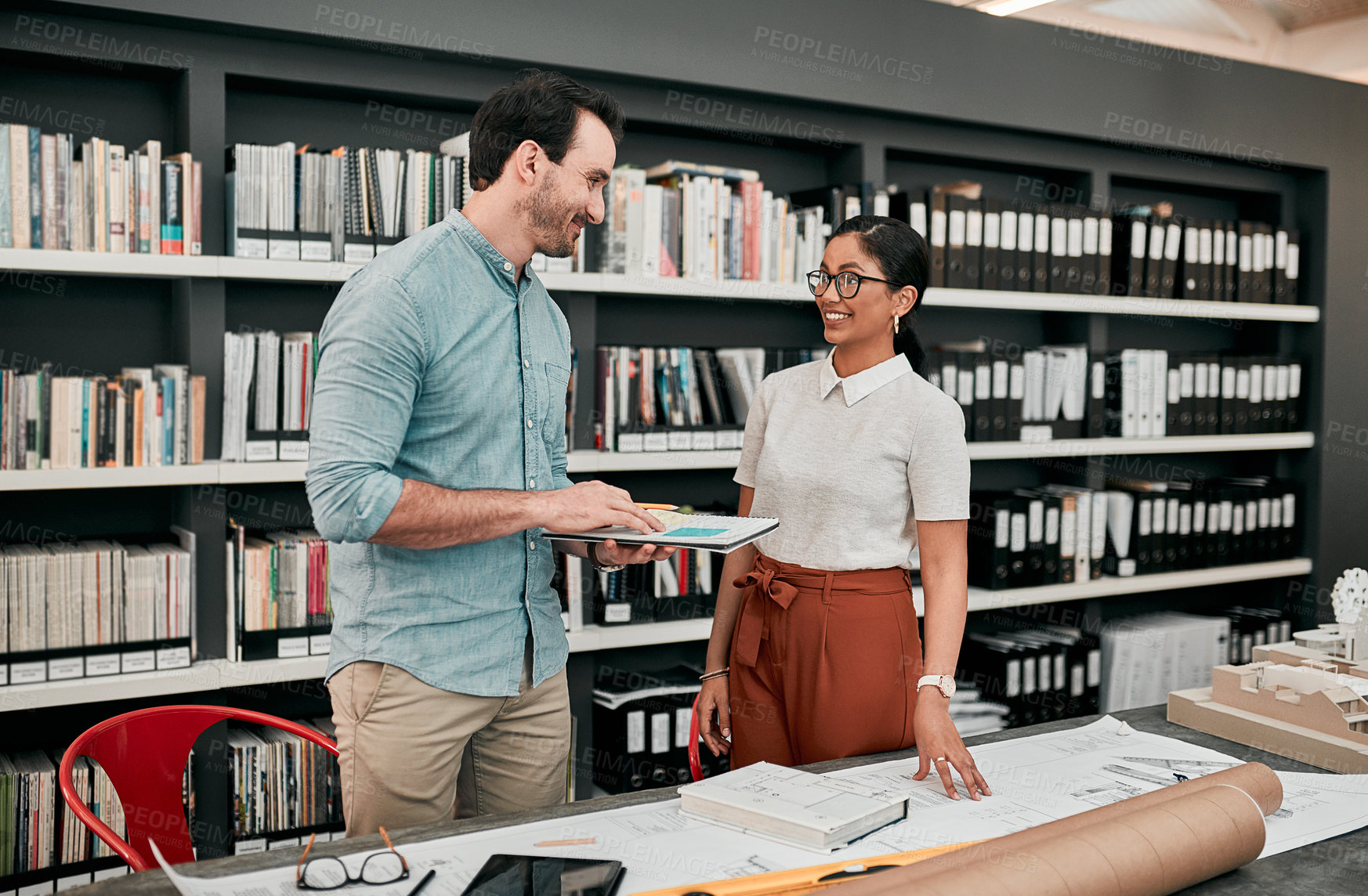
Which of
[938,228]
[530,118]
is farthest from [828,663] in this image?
[938,228]

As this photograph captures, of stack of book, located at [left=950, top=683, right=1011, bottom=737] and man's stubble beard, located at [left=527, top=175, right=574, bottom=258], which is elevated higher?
man's stubble beard, located at [left=527, top=175, right=574, bottom=258]

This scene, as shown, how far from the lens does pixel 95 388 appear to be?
7.24 ft

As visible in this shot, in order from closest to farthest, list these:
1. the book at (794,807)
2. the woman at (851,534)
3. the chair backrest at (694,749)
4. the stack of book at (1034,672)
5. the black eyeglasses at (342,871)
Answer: the black eyeglasses at (342,871), the book at (794,807), the woman at (851,534), the chair backrest at (694,749), the stack of book at (1034,672)

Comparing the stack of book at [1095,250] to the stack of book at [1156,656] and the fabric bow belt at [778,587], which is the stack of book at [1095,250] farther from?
the fabric bow belt at [778,587]

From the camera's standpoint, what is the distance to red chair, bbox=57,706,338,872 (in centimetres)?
147

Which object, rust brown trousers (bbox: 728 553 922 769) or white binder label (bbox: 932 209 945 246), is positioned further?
white binder label (bbox: 932 209 945 246)

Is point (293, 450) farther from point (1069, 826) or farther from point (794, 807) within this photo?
point (1069, 826)

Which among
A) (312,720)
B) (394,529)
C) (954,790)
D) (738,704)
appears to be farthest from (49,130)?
(954,790)

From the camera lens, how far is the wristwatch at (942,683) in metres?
1.50

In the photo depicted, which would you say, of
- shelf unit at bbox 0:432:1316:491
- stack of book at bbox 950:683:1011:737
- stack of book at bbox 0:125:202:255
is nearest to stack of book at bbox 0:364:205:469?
shelf unit at bbox 0:432:1316:491

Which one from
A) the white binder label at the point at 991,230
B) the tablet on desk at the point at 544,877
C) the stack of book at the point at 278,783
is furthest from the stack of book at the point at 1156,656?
the tablet on desk at the point at 544,877

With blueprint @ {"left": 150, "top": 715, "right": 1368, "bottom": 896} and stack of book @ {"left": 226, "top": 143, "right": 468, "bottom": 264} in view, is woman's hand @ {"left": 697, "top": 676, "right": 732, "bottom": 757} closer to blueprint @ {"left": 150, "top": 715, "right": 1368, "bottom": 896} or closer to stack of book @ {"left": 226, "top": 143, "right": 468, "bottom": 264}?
blueprint @ {"left": 150, "top": 715, "right": 1368, "bottom": 896}

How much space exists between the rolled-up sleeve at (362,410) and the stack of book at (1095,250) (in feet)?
7.08

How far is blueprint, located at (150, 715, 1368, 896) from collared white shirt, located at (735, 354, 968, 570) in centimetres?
36
